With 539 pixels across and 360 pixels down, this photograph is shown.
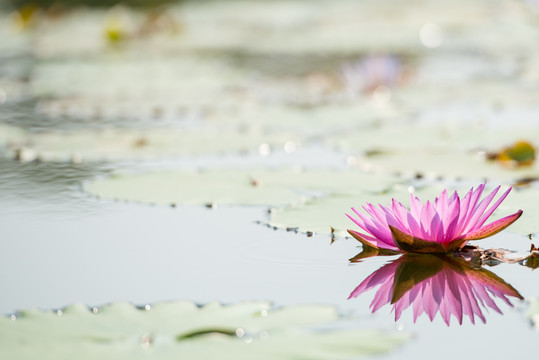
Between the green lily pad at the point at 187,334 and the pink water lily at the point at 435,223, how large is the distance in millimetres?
279

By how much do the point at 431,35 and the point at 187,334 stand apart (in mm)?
4695

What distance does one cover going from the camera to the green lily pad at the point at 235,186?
1.97 meters

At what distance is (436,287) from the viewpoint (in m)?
1.35

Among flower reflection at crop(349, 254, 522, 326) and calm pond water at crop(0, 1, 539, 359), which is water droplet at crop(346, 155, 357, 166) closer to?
calm pond water at crop(0, 1, 539, 359)

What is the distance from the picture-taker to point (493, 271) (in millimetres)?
1424

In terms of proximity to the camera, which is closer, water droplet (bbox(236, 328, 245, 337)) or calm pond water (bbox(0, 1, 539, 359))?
water droplet (bbox(236, 328, 245, 337))

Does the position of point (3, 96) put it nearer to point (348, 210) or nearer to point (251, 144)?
point (251, 144)

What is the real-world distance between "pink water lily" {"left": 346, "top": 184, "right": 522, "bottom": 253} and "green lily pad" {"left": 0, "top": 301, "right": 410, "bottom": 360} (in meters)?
0.28

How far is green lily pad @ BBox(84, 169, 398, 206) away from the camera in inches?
77.5

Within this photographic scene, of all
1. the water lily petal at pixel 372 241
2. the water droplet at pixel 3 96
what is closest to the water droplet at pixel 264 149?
the water lily petal at pixel 372 241

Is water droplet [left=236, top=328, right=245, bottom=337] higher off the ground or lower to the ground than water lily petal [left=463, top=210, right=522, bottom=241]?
lower

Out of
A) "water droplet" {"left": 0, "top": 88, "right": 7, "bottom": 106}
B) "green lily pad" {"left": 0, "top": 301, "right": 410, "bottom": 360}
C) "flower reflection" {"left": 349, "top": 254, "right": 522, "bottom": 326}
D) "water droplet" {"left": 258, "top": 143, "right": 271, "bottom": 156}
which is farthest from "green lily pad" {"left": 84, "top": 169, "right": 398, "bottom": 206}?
"water droplet" {"left": 0, "top": 88, "right": 7, "bottom": 106}

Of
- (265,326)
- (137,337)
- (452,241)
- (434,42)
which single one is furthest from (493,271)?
(434,42)

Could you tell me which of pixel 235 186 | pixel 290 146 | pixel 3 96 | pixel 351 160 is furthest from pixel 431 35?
pixel 235 186
